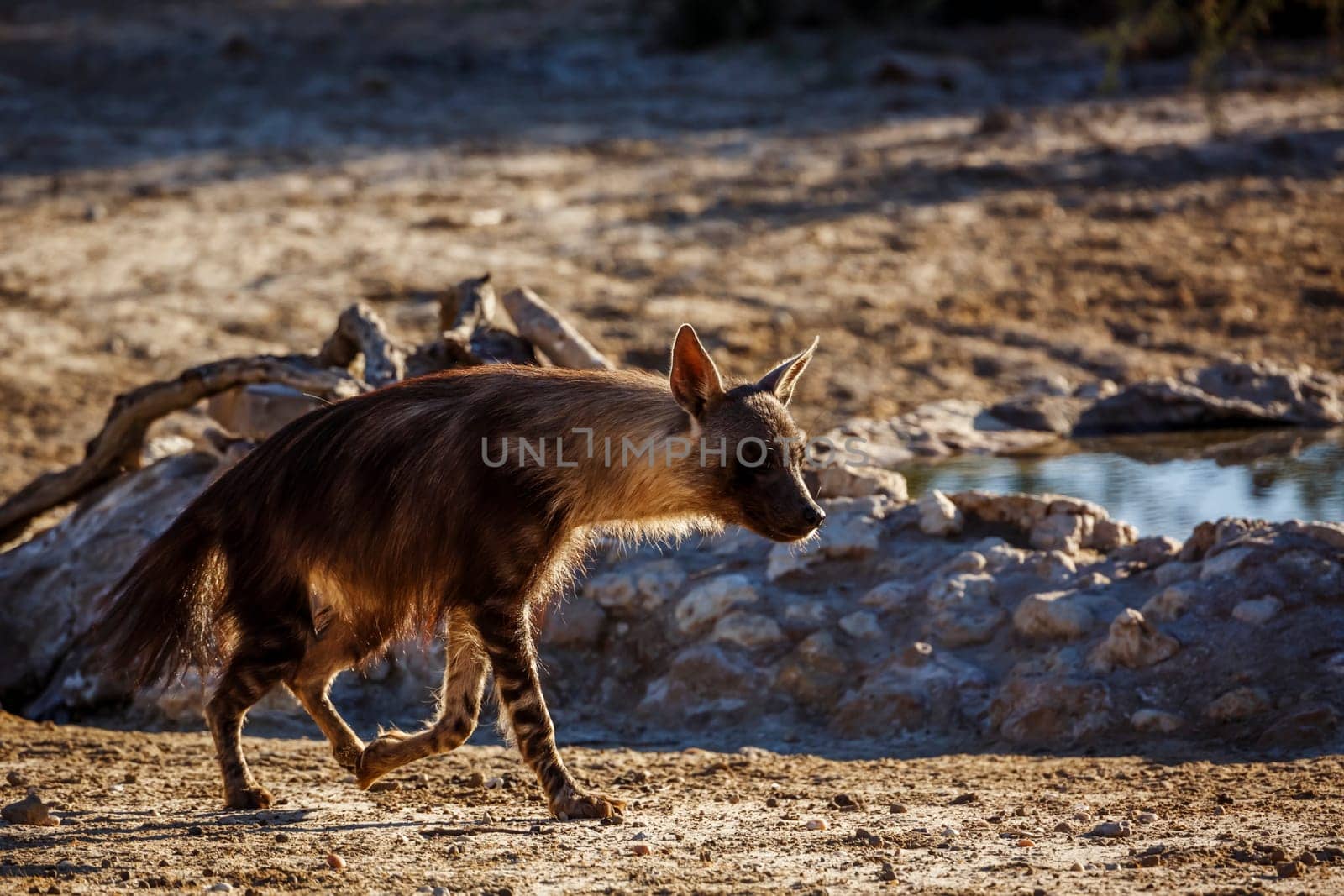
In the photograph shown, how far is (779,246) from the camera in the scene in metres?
11.6

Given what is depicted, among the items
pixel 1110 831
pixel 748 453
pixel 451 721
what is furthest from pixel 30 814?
pixel 1110 831

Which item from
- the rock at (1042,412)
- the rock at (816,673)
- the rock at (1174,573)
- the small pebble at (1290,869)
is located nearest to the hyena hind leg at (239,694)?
the rock at (816,673)

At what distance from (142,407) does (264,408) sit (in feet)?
1.97

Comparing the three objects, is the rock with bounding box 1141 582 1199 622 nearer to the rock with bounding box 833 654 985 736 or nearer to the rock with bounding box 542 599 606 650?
the rock with bounding box 833 654 985 736

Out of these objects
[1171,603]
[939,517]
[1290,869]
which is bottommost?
[1290,869]

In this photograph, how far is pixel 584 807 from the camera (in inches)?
175

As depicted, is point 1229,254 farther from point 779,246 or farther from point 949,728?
point 949,728

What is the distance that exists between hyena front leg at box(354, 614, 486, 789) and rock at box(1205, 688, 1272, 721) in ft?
6.88

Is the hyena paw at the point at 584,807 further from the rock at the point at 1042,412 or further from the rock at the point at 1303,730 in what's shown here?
the rock at the point at 1042,412

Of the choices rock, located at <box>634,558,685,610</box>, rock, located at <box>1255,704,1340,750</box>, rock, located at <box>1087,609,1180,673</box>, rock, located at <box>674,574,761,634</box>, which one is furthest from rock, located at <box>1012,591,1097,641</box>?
rock, located at <box>634,558,685,610</box>

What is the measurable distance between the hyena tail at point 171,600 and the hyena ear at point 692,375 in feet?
4.51

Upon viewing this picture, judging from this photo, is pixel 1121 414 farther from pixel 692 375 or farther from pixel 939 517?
pixel 692 375

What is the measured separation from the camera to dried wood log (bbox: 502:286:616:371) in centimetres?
663

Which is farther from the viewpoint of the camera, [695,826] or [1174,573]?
[1174,573]
